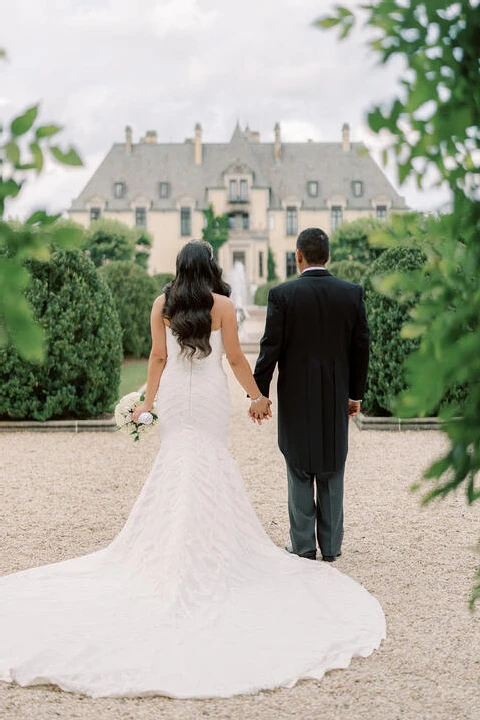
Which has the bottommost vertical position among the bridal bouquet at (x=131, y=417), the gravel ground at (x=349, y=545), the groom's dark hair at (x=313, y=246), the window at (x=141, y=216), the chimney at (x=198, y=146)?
the gravel ground at (x=349, y=545)

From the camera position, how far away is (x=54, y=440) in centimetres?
935

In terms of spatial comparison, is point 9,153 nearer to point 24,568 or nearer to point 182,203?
point 24,568

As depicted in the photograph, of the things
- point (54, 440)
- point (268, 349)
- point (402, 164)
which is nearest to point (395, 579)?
point (268, 349)

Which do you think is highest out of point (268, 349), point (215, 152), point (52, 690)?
point (215, 152)

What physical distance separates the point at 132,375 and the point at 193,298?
457 inches

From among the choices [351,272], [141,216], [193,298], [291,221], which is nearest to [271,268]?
[291,221]

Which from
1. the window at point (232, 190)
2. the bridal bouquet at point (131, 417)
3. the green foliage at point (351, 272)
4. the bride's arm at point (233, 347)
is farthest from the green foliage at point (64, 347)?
the window at point (232, 190)

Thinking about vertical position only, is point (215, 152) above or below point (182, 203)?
above

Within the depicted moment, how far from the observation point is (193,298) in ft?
14.9

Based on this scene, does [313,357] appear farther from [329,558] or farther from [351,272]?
[351,272]

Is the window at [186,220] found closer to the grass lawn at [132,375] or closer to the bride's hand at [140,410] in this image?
the grass lawn at [132,375]

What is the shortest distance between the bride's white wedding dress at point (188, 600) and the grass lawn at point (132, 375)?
8591 millimetres

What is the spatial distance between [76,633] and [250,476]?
3.88 meters

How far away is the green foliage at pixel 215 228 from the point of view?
2242 inches
